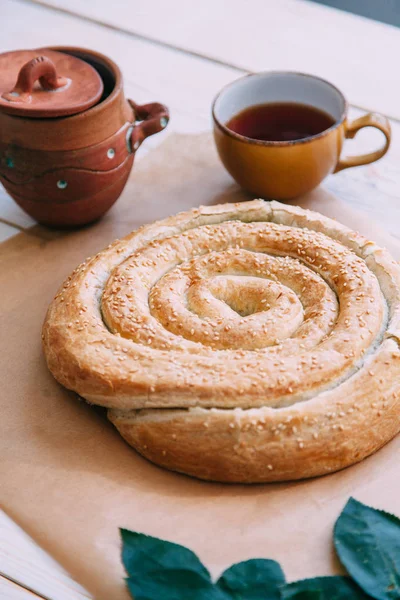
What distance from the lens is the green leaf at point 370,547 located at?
124 centimetres

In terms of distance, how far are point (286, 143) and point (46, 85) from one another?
2.02ft

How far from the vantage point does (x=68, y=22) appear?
302cm

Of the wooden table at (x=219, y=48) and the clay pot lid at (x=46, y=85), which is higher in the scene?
the clay pot lid at (x=46, y=85)

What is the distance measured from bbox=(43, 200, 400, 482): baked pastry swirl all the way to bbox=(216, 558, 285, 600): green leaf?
0.55 ft

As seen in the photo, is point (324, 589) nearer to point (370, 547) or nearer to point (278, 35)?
point (370, 547)

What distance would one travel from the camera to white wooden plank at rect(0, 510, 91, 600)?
1.28 m

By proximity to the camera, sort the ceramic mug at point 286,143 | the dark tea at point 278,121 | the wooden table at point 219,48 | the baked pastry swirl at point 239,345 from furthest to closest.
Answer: the wooden table at point 219,48 → the dark tea at point 278,121 → the ceramic mug at point 286,143 → the baked pastry swirl at point 239,345

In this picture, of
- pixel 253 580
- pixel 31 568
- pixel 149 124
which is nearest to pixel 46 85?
pixel 149 124

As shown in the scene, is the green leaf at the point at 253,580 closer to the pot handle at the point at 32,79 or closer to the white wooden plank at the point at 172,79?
the white wooden plank at the point at 172,79

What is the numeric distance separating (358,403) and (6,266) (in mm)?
1018

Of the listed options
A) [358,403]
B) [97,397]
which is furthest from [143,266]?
[358,403]

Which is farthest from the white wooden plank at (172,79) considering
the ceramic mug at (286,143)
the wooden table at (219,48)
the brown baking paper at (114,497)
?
the brown baking paper at (114,497)

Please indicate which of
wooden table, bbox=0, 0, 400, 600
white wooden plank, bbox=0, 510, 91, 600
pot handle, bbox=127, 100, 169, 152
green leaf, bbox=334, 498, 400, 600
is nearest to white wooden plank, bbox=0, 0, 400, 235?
wooden table, bbox=0, 0, 400, 600

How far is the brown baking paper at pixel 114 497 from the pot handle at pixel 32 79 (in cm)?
58
